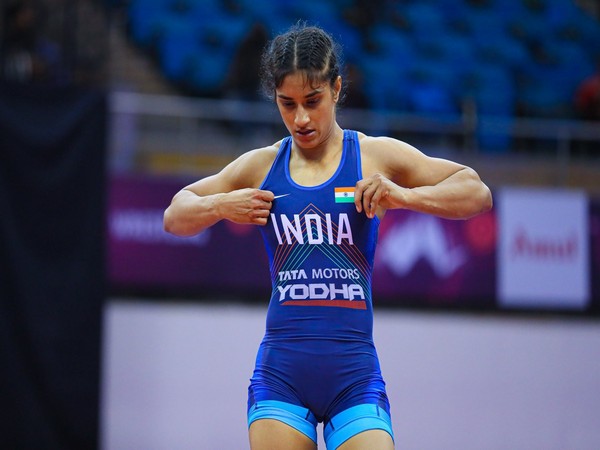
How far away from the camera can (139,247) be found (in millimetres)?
8148

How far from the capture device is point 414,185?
152 inches

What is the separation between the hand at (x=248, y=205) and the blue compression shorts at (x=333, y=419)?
2.35 feet

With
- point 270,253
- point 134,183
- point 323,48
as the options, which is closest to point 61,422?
point 134,183

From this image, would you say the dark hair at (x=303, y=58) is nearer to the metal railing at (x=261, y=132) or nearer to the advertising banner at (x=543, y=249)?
the metal railing at (x=261, y=132)

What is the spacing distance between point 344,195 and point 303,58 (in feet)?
1.82

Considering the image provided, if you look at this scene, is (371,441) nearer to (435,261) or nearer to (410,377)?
(410,377)

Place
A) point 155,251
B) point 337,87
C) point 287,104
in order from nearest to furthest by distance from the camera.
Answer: point 287,104, point 337,87, point 155,251

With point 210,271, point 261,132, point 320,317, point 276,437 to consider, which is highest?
point 261,132

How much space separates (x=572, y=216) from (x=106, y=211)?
4.37m

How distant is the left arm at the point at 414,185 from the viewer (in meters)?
3.49

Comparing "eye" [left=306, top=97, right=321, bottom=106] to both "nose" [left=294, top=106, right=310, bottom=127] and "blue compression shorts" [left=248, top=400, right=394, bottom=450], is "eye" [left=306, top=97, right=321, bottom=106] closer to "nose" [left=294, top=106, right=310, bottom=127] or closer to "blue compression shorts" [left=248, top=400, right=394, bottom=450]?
"nose" [left=294, top=106, right=310, bottom=127]

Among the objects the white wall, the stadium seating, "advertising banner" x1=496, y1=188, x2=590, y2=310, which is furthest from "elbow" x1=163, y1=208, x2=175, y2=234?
the stadium seating

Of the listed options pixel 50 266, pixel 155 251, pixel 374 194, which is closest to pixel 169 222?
pixel 374 194

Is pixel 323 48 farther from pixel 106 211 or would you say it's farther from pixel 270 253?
pixel 106 211
